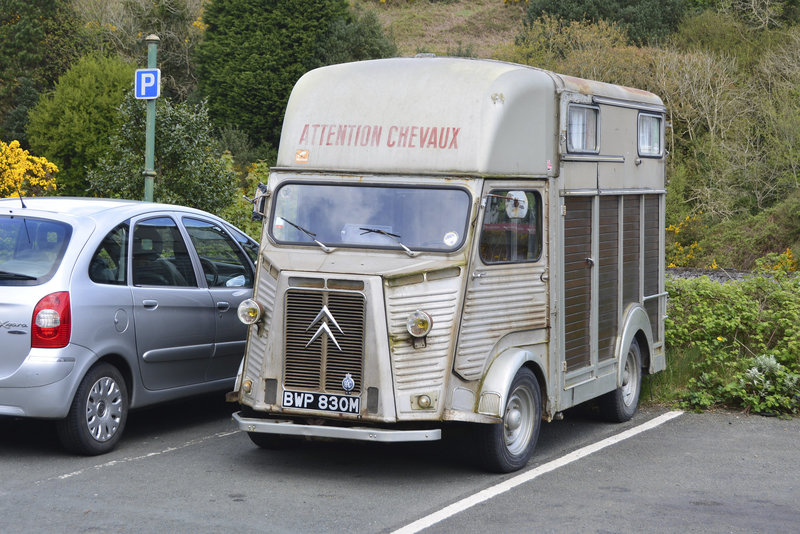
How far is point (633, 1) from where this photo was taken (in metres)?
54.4

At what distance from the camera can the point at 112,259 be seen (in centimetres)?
794

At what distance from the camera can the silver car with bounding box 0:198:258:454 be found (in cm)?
732

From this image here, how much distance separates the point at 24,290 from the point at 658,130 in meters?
5.98

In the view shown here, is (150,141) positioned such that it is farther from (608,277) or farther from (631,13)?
(631,13)

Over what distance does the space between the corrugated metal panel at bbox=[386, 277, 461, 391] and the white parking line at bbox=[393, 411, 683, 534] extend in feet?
2.53

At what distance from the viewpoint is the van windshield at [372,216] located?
7391mm

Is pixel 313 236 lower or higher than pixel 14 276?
higher

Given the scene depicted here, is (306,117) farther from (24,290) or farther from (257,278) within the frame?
(24,290)

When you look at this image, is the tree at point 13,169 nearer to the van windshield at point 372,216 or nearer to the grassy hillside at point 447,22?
the van windshield at point 372,216

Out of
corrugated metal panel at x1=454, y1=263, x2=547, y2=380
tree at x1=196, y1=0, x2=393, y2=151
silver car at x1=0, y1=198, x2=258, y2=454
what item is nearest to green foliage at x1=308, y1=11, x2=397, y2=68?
tree at x1=196, y1=0, x2=393, y2=151

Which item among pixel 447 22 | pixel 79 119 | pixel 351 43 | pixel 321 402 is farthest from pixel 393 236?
pixel 447 22

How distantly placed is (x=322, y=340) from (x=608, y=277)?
3007mm

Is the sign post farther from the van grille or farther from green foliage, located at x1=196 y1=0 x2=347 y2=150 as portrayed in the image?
green foliage, located at x1=196 y1=0 x2=347 y2=150

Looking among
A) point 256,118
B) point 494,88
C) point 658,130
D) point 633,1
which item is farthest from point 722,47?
point 494,88
